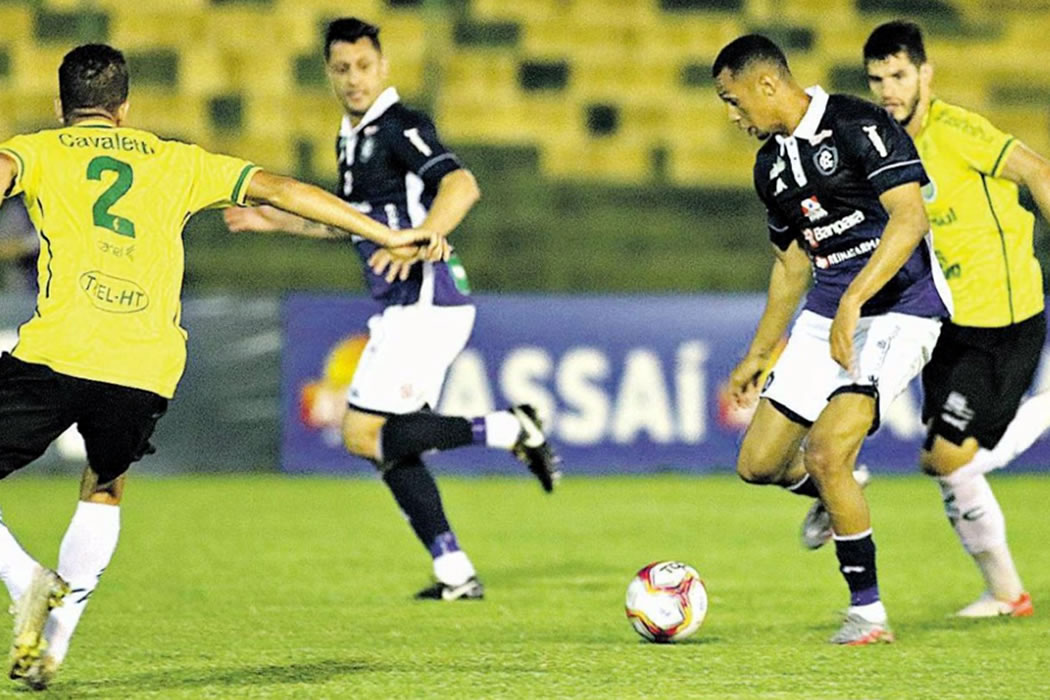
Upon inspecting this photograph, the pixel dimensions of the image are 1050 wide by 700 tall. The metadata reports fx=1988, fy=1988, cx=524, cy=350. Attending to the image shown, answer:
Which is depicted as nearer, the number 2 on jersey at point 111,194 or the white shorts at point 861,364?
the number 2 on jersey at point 111,194

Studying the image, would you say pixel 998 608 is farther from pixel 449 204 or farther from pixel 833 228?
pixel 449 204

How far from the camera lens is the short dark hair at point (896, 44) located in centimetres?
692

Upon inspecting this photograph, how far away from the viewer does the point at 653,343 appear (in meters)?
13.2

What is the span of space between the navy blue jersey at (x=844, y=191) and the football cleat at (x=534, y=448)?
1.83 m

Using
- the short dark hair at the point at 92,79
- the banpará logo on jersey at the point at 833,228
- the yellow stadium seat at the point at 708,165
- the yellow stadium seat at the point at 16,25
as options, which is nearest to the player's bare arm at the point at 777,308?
the banpará logo on jersey at the point at 833,228

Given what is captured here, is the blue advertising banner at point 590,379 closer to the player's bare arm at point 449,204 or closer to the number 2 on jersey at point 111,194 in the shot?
the player's bare arm at point 449,204

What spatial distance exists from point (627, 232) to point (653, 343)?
2.51 m

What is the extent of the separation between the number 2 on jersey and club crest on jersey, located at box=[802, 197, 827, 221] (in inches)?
87.4

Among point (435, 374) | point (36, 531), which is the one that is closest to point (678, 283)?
point (36, 531)

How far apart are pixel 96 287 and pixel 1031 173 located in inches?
131

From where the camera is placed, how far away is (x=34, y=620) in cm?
505

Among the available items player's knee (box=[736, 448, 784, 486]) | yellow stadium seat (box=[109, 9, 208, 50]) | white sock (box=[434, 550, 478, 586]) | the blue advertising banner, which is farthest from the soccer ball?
yellow stadium seat (box=[109, 9, 208, 50])

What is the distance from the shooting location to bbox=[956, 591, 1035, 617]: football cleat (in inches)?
277

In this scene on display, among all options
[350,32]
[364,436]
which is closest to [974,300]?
[364,436]
